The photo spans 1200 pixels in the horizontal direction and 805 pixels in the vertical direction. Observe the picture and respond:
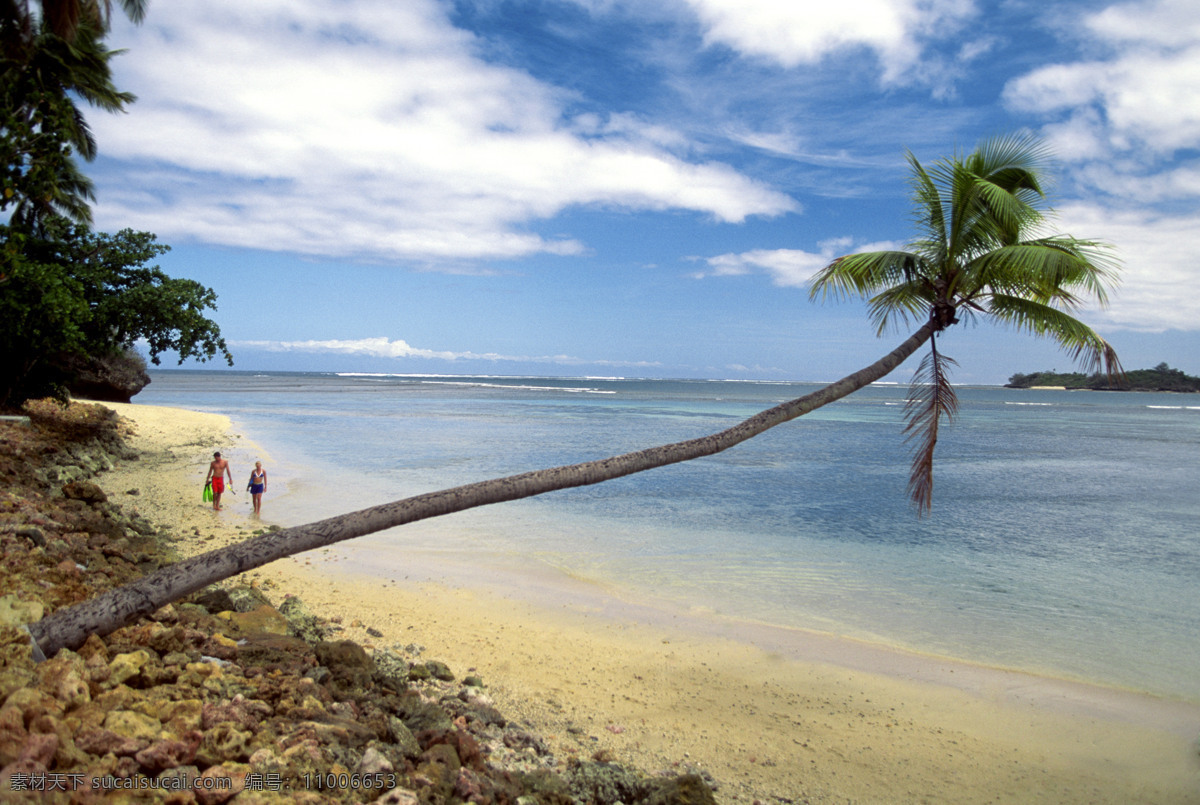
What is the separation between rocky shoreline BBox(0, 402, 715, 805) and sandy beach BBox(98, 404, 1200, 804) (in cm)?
62

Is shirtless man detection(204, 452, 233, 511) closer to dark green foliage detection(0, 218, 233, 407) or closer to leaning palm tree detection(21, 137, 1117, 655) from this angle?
dark green foliage detection(0, 218, 233, 407)

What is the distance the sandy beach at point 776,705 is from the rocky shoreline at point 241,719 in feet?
2.03

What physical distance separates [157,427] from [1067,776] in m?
31.2

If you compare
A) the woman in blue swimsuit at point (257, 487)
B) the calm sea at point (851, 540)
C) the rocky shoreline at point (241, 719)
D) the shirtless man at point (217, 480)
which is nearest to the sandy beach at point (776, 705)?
the rocky shoreline at point (241, 719)

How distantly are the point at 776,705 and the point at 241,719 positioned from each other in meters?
4.87

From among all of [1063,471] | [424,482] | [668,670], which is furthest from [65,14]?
[1063,471]

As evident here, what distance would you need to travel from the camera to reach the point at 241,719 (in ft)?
12.7

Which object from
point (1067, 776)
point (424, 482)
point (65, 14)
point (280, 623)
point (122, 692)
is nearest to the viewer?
point (122, 692)

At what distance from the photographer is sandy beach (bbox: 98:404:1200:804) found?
5461 millimetres

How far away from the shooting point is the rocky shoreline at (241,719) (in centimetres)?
323

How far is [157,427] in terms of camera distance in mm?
27266

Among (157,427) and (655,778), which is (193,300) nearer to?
(157,427)

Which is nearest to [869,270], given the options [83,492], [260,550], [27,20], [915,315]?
[915,315]

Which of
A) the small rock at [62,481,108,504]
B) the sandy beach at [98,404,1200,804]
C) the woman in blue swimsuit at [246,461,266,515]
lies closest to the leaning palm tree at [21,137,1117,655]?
the sandy beach at [98,404,1200,804]
